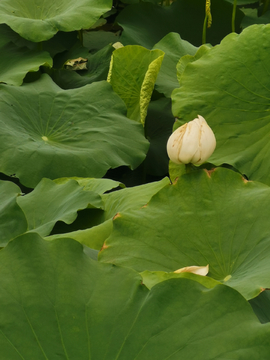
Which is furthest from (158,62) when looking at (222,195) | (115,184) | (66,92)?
(222,195)

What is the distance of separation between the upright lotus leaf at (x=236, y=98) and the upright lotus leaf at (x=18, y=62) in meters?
0.75

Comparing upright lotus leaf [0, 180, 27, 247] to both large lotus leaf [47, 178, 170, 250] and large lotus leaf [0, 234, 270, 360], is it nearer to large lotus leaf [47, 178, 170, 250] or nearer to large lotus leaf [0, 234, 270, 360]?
large lotus leaf [47, 178, 170, 250]

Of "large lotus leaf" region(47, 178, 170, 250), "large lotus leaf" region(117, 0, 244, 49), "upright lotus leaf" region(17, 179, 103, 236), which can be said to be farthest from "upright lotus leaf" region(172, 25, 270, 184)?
"large lotus leaf" region(117, 0, 244, 49)

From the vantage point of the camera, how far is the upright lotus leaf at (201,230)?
42.7 inches

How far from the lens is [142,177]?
203 centimetres

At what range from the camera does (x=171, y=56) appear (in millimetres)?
2092

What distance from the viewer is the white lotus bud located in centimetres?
121

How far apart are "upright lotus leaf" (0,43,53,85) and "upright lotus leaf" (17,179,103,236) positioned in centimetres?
73

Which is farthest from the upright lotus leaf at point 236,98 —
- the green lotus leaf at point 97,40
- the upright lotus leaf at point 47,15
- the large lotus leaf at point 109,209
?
the green lotus leaf at point 97,40

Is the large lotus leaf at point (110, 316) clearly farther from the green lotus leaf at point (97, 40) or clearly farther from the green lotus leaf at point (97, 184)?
the green lotus leaf at point (97, 40)

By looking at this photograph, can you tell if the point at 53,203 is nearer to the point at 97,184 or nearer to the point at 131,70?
the point at 97,184

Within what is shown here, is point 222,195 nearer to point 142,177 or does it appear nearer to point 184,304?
point 184,304

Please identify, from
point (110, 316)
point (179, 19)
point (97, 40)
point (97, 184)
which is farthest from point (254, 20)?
point (110, 316)

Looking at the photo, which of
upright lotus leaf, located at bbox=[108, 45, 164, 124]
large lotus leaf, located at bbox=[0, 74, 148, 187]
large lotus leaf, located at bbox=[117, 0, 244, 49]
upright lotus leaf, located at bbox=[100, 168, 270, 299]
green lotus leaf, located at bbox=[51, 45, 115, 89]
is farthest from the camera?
large lotus leaf, located at bbox=[117, 0, 244, 49]
